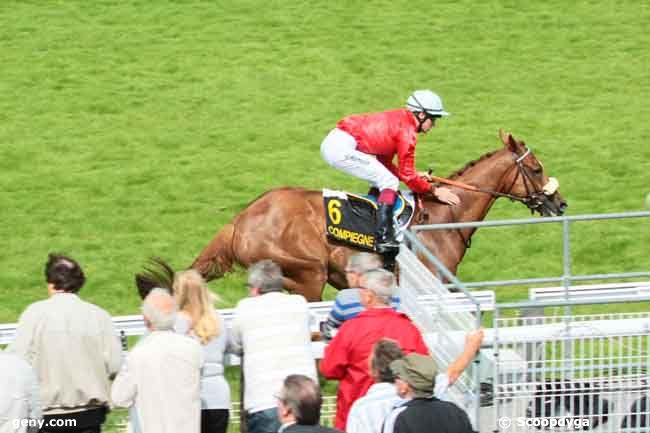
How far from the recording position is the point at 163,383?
624cm

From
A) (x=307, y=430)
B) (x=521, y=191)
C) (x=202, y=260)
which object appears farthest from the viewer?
(x=521, y=191)

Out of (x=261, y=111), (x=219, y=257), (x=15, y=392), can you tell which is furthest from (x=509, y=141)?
(x=261, y=111)

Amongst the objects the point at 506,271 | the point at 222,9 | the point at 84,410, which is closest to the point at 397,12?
the point at 222,9

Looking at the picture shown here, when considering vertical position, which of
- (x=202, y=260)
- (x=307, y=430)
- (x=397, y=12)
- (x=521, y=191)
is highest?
(x=397, y=12)

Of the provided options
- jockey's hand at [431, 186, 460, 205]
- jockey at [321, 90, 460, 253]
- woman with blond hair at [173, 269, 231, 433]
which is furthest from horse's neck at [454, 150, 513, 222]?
woman with blond hair at [173, 269, 231, 433]

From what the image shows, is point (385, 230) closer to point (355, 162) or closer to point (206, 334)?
point (355, 162)

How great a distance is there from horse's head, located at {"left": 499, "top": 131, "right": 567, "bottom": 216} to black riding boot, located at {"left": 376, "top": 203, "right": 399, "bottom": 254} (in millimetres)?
1285

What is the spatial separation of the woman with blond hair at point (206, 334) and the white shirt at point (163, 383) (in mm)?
234

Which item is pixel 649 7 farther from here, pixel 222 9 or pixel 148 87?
pixel 148 87

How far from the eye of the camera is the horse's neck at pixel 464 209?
10258 mm

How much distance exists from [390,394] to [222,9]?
47.3 feet

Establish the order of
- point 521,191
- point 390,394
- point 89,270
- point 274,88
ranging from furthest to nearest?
point 274,88 → point 89,270 → point 521,191 → point 390,394

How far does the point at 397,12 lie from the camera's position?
19.7 meters

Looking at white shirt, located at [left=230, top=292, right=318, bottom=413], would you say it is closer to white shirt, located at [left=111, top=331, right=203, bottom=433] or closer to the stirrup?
white shirt, located at [left=111, top=331, right=203, bottom=433]
